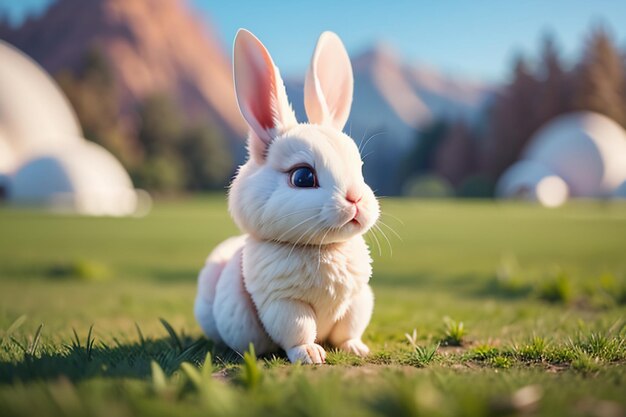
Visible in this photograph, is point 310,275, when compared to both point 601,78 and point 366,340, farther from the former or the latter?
point 601,78

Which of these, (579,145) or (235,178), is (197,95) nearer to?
(579,145)

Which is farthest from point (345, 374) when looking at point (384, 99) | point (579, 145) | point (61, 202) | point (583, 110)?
point (384, 99)

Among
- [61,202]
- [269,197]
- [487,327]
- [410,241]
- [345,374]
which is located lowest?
[61,202]

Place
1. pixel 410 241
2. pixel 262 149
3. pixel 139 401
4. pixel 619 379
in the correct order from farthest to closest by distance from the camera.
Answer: pixel 410 241
pixel 262 149
pixel 619 379
pixel 139 401

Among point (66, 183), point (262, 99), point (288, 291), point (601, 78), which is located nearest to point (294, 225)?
point (288, 291)

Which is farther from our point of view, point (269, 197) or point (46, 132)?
point (46, 132)

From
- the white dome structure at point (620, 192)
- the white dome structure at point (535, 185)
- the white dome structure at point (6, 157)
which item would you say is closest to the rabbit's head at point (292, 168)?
the white dome structure at point (6, 157)
